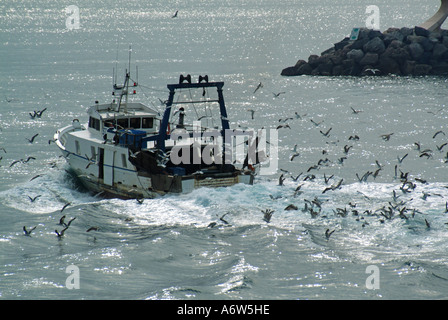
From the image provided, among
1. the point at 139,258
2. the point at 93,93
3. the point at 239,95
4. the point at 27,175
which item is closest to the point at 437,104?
the point at 239,95

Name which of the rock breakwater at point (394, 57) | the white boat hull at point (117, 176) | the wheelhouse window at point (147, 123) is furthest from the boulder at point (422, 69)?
the white boat hull at point (117, 176)

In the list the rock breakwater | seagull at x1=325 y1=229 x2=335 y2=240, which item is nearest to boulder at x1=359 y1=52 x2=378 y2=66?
the rock breakwater

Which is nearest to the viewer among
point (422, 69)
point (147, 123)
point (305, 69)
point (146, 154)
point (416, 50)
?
point (146, 154)

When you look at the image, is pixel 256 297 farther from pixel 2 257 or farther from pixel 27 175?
pixel 27 175

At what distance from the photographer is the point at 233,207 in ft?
88.8

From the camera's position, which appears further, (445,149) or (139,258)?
(445,149)

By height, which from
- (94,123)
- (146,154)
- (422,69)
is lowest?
(146,154)

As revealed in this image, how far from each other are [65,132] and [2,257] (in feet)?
47.2

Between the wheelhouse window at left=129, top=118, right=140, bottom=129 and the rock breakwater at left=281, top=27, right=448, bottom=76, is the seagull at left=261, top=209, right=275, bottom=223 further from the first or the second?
the rock breakwater at left=281, top=27, right=448, bottom=76

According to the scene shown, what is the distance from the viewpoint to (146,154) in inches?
1155

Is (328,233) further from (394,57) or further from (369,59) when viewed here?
(394,57)

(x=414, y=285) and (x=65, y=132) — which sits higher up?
(x=65, y=132)

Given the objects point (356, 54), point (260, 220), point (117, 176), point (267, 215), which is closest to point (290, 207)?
point (260, 220)

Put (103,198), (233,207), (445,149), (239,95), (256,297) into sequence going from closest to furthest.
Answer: (256,297), (233,207), (103,198), (445,149), (239,95)
